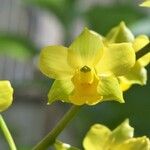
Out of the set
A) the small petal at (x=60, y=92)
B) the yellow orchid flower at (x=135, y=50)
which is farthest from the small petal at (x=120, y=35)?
the small petal at (x=60, y=92)

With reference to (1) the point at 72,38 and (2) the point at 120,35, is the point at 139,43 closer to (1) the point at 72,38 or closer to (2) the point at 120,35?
(2) the point at 120,35

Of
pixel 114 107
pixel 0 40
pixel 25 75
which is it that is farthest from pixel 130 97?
pixel 25 75

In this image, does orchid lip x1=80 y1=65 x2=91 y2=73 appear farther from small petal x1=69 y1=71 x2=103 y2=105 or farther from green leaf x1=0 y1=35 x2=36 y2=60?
green leaf x1=0 y1=35 x2=36 y2=60

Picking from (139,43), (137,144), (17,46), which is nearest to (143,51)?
(139,43)

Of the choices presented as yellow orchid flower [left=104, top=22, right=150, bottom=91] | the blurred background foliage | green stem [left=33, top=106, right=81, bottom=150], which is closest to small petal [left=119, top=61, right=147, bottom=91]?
yellow orchid flower [left=104, top=22, right=150, bottom=91]

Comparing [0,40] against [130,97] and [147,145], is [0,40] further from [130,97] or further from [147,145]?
[147,145]

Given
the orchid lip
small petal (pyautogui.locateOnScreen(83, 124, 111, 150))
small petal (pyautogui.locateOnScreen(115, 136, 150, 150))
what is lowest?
small petal (pyautogui.locateOnScreen(83, 124, 111, 150))
